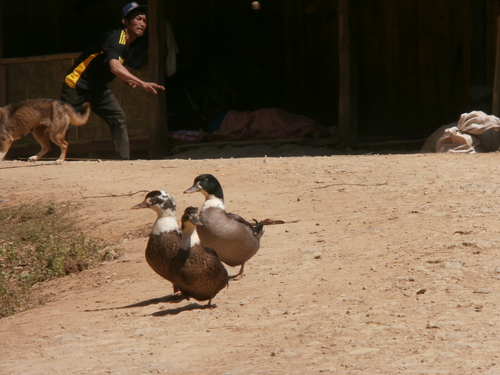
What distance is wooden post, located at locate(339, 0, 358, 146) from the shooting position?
40.9 ft

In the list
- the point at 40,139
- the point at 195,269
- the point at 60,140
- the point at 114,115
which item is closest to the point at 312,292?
the point at 195,269

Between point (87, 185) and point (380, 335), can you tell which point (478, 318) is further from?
point (87, 185)

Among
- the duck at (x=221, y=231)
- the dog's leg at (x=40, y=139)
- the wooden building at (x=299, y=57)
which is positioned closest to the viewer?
the duck at (x=221, y=231)

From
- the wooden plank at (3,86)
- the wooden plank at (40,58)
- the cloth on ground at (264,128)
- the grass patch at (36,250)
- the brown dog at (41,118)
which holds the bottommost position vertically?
the grass patch at (36,250)

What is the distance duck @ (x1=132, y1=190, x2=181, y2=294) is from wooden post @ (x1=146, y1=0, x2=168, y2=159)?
7.88 m

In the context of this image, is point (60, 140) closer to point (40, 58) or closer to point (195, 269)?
point (40, 58)

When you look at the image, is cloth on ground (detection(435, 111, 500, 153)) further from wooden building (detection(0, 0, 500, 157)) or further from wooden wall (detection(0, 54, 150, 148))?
wooden wall (detection(0, 54, 150, 148))

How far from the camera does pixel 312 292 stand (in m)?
5.10

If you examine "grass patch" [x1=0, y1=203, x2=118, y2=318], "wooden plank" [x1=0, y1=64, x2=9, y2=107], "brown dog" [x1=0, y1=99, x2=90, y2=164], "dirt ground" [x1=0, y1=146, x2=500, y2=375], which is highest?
"wooden plank" [x1=0, y1=64, x2=9, y2=107]

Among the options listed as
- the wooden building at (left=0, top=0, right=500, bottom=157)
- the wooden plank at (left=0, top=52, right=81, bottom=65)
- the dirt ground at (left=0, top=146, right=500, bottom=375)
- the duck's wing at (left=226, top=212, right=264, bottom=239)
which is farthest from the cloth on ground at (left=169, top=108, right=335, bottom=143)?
the duck's wing at (left=226, top=212, right=264, bottom=239)

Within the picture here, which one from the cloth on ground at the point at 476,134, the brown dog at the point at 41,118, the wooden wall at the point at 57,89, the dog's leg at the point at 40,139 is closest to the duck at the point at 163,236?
the brown dog at the point at 41,118

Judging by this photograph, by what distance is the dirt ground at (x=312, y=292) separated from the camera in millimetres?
3973

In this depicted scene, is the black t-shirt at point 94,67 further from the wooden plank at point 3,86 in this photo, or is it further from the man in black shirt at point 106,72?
the wooden plank at point 3,86

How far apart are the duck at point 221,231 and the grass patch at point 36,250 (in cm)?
140
